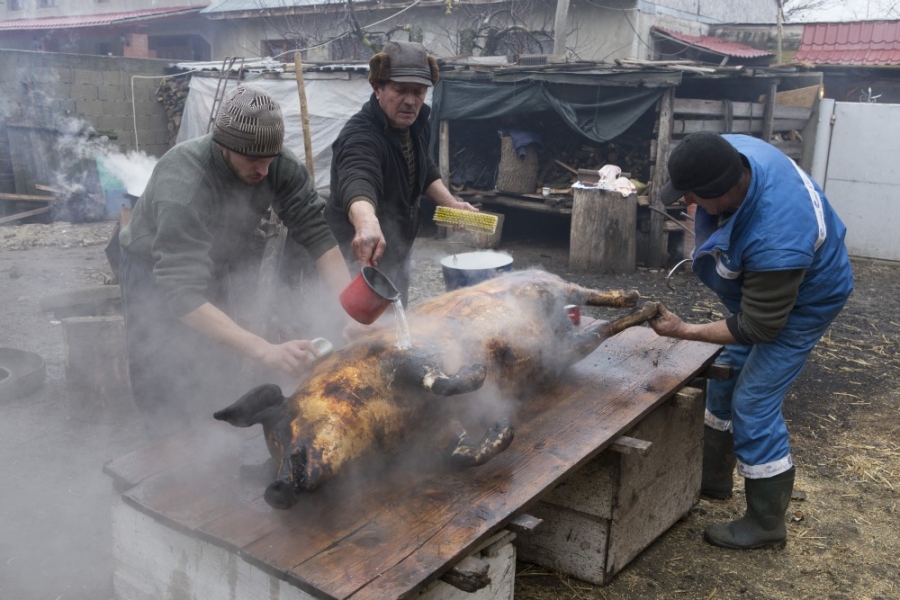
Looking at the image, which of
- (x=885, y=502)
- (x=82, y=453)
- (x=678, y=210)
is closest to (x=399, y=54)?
(x=82, y=453)

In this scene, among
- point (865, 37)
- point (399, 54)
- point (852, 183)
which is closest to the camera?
point (399, 54)

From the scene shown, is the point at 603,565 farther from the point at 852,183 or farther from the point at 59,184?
the point at 59,184

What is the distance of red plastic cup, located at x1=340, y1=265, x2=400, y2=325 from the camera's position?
230 centimetres

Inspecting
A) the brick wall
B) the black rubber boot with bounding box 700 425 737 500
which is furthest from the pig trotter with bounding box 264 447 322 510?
the brick wall

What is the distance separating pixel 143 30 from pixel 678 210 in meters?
15.0

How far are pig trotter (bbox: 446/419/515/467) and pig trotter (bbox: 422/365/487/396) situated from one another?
16cm

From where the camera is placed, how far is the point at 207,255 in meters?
2.68

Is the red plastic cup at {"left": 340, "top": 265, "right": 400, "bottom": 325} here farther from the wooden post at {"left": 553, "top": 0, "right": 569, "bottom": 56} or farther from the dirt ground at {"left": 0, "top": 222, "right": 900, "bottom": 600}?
→ the wooden post at {"left": 553, "top": 0, "right": 569, "bottom": 56}

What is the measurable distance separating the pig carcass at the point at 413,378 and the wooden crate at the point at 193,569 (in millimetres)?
236

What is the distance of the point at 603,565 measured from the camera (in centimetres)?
297

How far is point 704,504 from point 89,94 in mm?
12636

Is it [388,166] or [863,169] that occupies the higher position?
[388,166]

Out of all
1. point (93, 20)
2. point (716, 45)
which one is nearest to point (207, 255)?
point (716, 45)

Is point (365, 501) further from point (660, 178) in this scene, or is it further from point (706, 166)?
point (660, 178)
